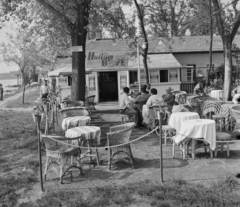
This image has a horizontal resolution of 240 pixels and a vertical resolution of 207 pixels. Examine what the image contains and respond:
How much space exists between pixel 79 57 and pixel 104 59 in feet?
27.4

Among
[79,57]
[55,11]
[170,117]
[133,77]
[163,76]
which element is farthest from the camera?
[133,77]

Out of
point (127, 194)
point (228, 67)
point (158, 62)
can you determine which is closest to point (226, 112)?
point (228, 67)

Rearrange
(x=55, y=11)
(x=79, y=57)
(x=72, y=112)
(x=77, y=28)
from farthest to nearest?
(x=79, y=57), (x=77, y=28), (x=55, y=11), (x=72, y=112)

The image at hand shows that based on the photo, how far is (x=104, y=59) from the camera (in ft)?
67.3

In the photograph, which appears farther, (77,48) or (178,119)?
(77,48)

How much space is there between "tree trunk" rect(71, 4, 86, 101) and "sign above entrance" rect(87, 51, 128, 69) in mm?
8190

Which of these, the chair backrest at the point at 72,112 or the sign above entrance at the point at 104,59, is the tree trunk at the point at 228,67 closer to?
the chair backrest at the point at 72,112

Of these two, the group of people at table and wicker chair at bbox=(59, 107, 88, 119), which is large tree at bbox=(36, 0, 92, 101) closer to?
the group of people at table

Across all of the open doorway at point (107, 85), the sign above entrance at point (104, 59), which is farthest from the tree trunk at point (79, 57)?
the open doorway at point (107, 85)

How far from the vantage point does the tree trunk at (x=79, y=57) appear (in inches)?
470

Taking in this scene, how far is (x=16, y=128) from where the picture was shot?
12.0 metres

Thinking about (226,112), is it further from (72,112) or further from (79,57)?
(79,57)

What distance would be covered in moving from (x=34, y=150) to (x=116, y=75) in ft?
52.5

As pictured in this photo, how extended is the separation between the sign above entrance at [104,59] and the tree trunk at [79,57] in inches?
322
